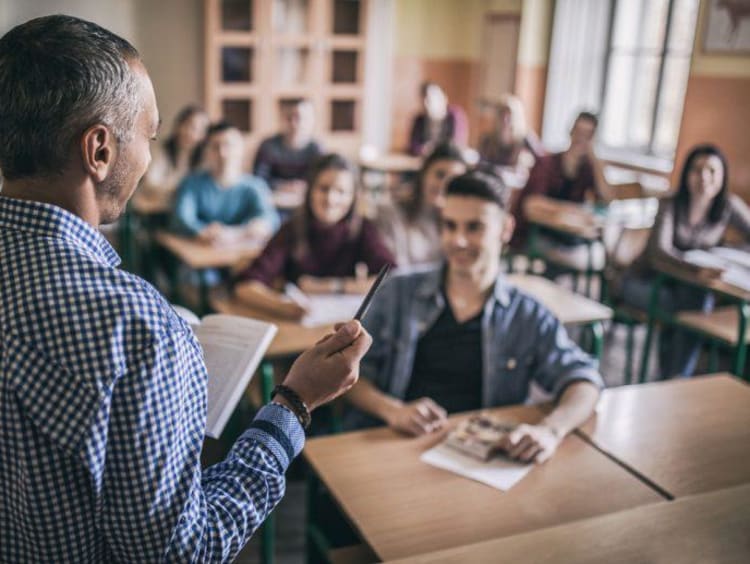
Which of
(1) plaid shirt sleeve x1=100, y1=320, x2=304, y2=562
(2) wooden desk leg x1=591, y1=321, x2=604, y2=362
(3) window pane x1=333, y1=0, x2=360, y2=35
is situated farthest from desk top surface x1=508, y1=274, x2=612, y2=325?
(3) window pane x1=333, y1=0, x2=360, y2=35

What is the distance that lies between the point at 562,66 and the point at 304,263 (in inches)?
208

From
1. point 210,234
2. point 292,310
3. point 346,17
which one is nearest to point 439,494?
point 292,310

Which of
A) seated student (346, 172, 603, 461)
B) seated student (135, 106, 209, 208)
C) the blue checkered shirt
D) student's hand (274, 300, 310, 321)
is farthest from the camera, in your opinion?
seated student (135, 106, 209, 208)

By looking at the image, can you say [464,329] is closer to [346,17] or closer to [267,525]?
[267,525]

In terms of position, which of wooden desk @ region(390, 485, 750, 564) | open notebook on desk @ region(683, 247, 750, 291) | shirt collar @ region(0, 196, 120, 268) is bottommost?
open notebook on desk @ region(683, 247, 750, 291)

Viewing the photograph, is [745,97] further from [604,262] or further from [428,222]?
[428,222]

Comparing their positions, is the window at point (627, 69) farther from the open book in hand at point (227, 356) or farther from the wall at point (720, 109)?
the open book in hand at point (227, 356)

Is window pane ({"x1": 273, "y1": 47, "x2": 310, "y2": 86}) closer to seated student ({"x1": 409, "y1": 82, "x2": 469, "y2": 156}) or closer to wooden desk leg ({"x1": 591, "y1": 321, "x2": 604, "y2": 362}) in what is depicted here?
seated student ({"x1": 409, "y1": 82, "x2": 469, "y2": 156})

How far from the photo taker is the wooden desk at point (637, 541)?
1267mm

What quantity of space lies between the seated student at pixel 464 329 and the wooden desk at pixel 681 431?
0.68ft

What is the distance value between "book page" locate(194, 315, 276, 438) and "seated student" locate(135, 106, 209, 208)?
401 centimetres

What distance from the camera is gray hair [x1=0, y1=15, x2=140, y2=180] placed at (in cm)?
84

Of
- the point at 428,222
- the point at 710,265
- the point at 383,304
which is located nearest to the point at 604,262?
the point at 710,265

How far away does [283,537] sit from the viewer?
8.76 feet
